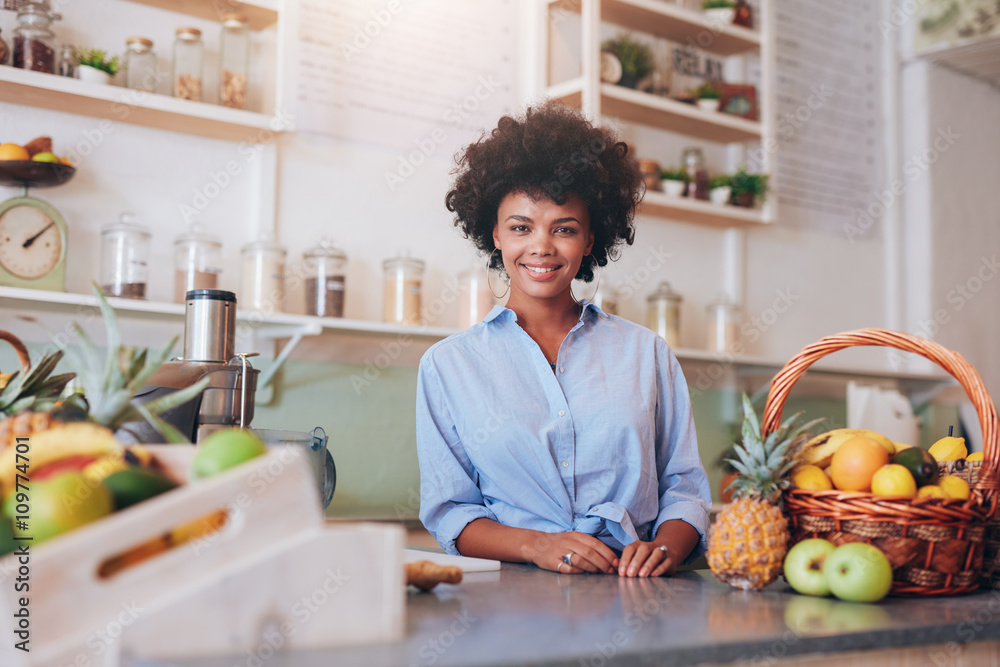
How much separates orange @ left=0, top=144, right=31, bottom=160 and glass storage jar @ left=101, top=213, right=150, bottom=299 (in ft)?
0.81

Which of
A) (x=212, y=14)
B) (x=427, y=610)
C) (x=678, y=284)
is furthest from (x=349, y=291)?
(x=427, y=610)

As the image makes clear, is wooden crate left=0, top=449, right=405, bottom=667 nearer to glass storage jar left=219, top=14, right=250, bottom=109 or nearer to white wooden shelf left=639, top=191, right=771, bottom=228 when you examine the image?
glass storage jar left=219, top=14, right=250, bottom=109

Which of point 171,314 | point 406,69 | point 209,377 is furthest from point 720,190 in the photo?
point 209,377

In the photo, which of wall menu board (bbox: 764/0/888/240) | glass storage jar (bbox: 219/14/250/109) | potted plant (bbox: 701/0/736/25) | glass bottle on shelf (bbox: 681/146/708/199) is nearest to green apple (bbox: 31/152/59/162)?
glass storage jar (bbox: 219/14/250/109)

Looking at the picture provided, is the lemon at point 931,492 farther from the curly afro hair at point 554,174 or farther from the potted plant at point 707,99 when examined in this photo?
the potted plant at point 707,99

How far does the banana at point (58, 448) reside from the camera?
762 millimetres

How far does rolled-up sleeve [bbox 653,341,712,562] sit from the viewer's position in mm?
1533

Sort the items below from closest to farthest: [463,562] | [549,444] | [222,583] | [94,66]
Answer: [222,583]
[463,562]
[549,444]
[94,66]

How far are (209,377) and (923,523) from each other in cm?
90

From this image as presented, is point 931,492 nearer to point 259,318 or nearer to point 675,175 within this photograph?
point 259,318

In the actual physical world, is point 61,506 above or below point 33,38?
below

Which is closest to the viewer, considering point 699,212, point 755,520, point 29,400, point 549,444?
point 29,400

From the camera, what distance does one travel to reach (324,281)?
249cm

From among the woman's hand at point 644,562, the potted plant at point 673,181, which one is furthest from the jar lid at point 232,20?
the woman's hand at point 644,562
